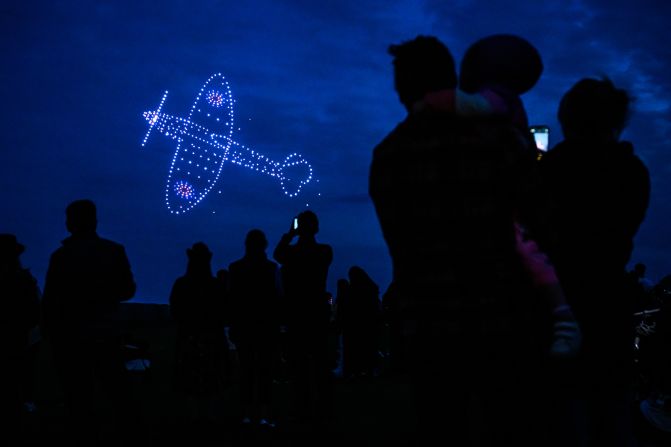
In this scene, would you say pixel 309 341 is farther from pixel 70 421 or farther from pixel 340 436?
pixel 70 421

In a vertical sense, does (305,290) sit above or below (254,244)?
below

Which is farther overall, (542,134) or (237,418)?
(237,418)

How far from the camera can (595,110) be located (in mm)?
3168

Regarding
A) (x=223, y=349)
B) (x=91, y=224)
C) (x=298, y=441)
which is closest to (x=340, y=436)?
(x=298, y=441)

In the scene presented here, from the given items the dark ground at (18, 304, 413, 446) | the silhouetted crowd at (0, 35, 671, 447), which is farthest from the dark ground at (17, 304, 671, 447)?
the silhouetted crowd at (0, 35, 671, 447)

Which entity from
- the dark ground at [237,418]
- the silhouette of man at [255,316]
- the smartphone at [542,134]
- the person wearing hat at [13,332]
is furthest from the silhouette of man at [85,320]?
the smartphone at [542,134]

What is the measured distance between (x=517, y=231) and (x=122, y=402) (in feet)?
14.4

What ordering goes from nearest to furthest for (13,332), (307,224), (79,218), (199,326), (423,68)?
(423,68) → (79,218) → (13,332) → (307,224) → (199,326)

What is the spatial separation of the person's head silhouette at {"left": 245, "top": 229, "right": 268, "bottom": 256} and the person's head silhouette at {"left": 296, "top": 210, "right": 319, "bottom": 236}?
18.9 inches

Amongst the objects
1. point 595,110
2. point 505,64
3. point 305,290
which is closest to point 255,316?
point 305,290

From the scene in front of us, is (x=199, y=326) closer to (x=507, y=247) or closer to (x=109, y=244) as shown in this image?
(x=109, y=244)

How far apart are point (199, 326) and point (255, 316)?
27.9 inches

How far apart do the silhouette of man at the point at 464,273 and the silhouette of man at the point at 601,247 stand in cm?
44

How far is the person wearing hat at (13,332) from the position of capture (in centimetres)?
703
